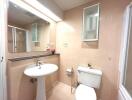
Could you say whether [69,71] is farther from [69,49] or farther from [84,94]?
[84,94]

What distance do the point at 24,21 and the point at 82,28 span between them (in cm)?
120

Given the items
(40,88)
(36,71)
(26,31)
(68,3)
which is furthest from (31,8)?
(40,88)

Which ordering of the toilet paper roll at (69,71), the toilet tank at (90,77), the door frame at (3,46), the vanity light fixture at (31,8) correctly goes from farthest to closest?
the toilet paper roll at (69,71), the toilet tank at (90,77), the vanity light fixture at (31,8), the door frame at (3,46)

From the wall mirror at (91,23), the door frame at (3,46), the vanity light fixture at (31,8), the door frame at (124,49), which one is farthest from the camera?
the wall mirror at (91,23)

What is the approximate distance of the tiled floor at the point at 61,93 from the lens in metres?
1.87

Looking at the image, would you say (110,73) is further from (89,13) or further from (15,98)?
(15,98)

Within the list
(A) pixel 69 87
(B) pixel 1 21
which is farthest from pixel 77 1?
(A) pixel 69 87

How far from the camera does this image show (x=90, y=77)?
1668 mm

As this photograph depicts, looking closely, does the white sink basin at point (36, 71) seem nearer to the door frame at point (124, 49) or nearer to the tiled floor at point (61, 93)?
the tiled floor at point (61, 93)

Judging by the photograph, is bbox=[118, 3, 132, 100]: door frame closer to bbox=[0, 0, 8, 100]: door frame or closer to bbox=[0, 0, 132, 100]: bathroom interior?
bbox=[0, 0, 132, 100]: bathroom interior

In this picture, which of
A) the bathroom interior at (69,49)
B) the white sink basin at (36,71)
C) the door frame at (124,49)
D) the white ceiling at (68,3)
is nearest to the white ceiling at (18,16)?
the bathroom interior at (69,49)

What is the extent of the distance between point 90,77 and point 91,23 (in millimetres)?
1095

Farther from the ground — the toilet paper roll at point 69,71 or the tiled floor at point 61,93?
the toilet paper roll at point 69,71

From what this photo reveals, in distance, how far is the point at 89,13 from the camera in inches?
72.5
